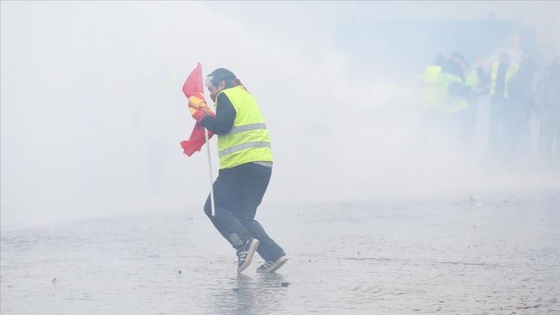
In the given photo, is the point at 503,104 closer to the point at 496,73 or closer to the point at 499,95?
the point at 499,95

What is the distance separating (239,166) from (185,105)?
12625mm

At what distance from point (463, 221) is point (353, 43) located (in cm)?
1968

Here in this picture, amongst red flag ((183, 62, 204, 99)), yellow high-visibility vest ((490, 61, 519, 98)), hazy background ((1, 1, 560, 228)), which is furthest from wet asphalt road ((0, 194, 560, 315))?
yellow high-visibility vest ((490, 61, 519, 98))

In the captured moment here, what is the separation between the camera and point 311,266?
32.1ft

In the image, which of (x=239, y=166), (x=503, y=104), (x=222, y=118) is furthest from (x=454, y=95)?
(x=222, y=118)

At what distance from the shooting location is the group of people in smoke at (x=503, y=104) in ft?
61.2

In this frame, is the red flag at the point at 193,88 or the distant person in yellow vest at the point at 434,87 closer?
the red flag at the point at 193,88

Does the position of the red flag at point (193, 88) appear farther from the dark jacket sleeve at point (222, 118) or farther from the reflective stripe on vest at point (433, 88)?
the reflective stripe on vest at point (433, 88)

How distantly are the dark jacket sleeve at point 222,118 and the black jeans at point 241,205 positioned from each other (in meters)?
0.34

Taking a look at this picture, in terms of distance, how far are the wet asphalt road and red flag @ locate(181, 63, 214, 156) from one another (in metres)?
0.94

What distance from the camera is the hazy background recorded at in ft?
61.0

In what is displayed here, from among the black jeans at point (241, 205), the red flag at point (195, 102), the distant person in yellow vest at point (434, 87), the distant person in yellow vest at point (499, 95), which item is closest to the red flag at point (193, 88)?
the red flag at point (195, 102)

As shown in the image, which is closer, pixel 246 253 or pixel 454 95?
pixel 246 253

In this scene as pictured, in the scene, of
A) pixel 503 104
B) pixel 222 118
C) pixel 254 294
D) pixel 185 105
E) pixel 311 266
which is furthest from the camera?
pixel 185 105
